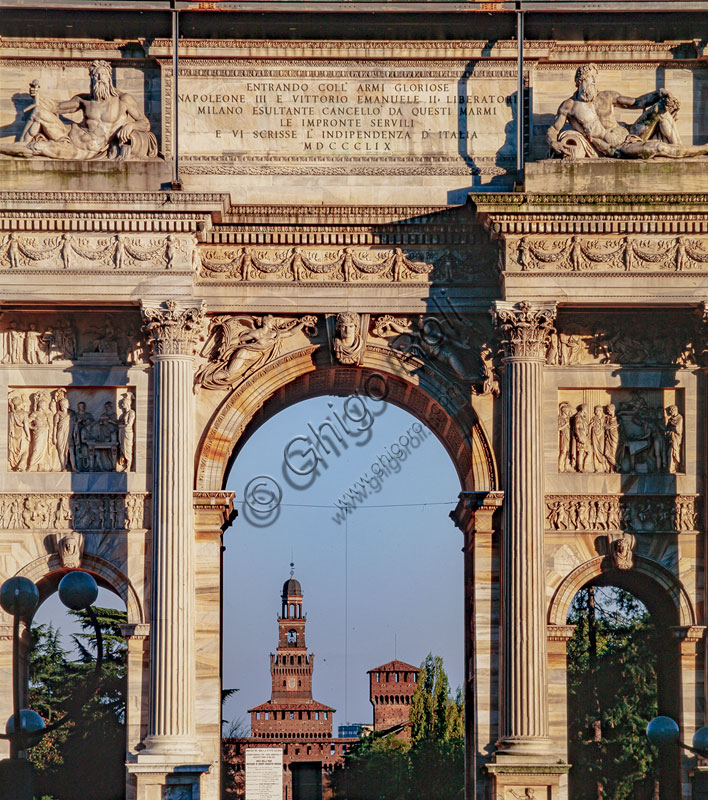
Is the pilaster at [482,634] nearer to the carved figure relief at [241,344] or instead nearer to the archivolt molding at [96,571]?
the carved figure relief at [241,344]

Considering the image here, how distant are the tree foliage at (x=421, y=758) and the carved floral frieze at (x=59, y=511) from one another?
53.7 metres

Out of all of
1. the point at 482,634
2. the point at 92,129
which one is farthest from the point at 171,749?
the point at 92,129

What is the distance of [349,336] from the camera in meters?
38.5

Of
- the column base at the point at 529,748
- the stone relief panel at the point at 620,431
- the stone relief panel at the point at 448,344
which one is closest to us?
the column base at the point at 529,748

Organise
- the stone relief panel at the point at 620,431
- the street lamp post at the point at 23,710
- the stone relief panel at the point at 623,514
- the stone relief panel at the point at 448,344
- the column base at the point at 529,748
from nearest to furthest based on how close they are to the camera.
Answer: the street lamp post at the point at 23,710 < the column base at the point at 529,748 < the stone relief panel at the point at 623,514 < the stone relief panel at the point at 448,344 < the stone relief panel at the point at 620,431

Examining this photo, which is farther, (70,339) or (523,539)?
(70,339)

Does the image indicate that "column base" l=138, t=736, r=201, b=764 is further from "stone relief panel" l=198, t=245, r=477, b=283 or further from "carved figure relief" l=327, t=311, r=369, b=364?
"stone relief panel" l=198, t=245, r=477, b=283

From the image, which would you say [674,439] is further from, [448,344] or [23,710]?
[23,710]

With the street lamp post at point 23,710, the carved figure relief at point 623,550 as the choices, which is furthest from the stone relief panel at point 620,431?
the street lamp post at point 23,710

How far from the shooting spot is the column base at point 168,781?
35875 millimetres

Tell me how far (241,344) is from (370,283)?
2.58m

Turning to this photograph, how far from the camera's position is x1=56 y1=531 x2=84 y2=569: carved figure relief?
38.0 m

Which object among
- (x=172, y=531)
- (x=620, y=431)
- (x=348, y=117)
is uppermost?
(x=348, y=117)

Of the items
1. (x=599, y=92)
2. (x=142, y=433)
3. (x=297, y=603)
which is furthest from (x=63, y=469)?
(x=297, y=603)
